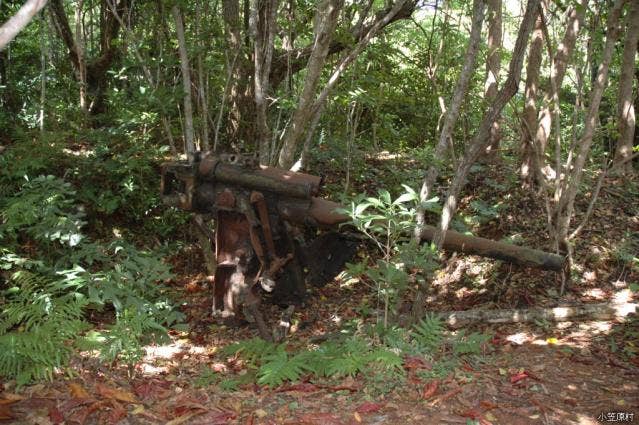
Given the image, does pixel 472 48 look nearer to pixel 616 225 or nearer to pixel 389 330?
pixel 389 330

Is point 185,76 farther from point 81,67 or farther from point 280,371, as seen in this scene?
point 81,67

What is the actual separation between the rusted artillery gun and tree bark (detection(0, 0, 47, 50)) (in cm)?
325

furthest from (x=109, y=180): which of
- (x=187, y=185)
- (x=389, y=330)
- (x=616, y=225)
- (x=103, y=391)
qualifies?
(x=616, y=225)

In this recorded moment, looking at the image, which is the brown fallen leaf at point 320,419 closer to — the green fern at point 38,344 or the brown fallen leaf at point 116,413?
the brown fallen leaf at point 116,413

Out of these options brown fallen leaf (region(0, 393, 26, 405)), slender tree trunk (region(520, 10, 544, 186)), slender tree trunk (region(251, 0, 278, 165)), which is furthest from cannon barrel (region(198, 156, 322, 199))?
slender tree trunk (region(520, 10, 544, 186))

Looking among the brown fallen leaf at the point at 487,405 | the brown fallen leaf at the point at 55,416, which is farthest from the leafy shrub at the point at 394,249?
the brown fallen leaf at the point at 55,416

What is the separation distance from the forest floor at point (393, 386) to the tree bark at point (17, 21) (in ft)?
7.54

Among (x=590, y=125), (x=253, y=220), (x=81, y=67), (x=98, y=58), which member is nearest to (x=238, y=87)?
(x=253, y=220)

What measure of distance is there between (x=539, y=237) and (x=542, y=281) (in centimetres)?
94

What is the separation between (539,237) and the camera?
21.6 feet

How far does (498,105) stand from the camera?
14.7ft

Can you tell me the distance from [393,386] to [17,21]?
119 inches

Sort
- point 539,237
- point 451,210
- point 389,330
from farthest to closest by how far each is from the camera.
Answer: point 539,237
point 451,210
point 389,330

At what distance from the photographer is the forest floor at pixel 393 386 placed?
3.26 meters
